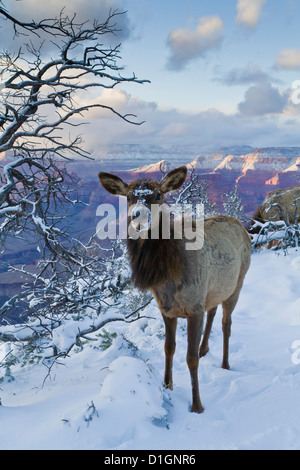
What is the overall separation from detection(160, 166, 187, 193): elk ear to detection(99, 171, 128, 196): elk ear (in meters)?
0.49

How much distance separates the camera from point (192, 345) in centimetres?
407

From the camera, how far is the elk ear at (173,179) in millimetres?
3961

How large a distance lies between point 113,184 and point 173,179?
30.7 inches

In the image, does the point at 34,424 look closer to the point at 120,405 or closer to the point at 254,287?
the point at 120,405

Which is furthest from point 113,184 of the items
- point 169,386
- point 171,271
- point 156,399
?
point 169,386

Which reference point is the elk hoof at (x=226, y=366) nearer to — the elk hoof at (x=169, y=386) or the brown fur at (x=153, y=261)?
the elk hoof at (x=169, y=386)

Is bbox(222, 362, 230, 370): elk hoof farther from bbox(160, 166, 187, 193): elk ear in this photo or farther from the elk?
bbox(160, 166, 187, 193): elk ear

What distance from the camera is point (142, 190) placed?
384cm

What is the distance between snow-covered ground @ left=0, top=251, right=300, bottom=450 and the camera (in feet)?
9.93

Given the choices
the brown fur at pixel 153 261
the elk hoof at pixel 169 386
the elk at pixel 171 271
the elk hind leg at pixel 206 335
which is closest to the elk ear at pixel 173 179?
the elk at pixel 171 271

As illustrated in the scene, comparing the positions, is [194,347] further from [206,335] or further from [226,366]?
[206,335]

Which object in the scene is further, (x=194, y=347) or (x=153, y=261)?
(x=194, y=347)
